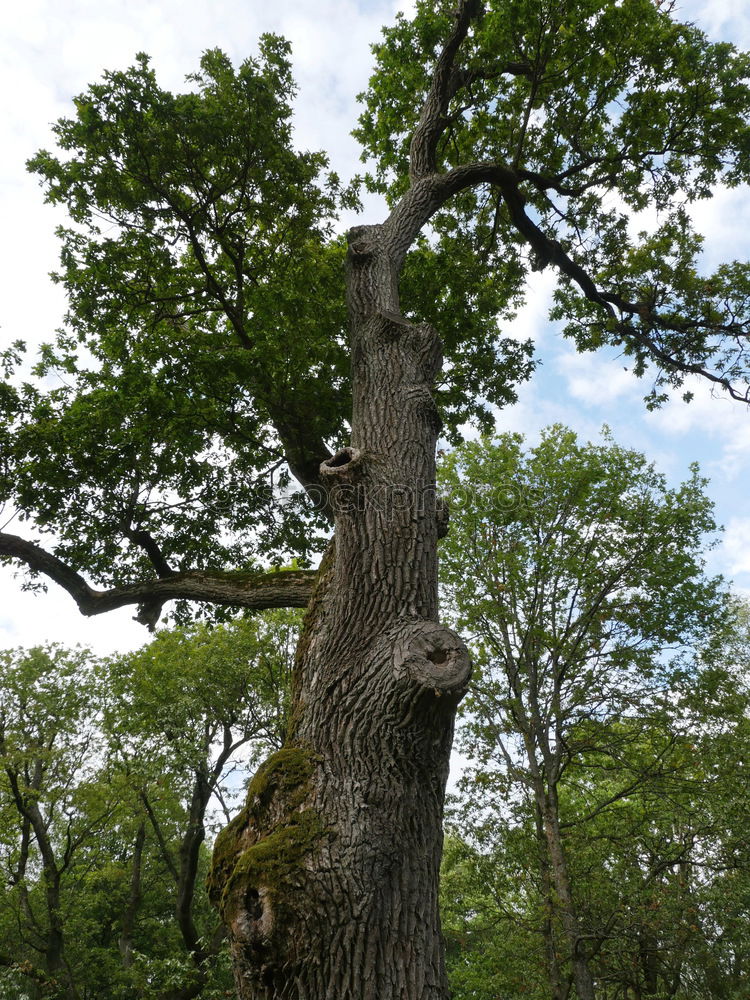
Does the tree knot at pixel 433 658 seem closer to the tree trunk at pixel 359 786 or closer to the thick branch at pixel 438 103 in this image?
the tree trunk at pixel 359 786

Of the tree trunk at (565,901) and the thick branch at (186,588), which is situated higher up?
the thick branch at (186,588)

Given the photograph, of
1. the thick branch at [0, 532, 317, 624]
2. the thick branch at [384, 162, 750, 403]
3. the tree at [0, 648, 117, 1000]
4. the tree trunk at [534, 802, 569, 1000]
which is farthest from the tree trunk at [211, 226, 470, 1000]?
the tree at [0, 648, 117, 1000]

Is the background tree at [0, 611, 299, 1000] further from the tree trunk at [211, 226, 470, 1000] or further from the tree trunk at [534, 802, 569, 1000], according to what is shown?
the tree trunk at [211, 226, 470, 1000]

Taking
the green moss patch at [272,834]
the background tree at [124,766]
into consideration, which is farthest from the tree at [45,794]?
the green moss patch at [272,834]

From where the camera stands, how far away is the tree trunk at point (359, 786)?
2.24 metres

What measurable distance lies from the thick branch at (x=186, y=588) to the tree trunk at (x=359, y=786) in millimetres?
1155

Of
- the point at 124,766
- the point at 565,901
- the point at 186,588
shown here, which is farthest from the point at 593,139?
the point at 124,766

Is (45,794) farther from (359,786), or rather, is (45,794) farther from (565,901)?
(359,786)

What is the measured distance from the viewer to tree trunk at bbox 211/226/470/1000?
224 cm

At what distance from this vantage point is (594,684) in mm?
11852

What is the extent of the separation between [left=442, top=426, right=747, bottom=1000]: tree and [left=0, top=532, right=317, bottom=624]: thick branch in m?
8.26

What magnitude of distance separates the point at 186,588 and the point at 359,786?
344cm

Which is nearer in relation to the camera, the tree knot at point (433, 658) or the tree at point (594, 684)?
the tree knot at point (433, 658)

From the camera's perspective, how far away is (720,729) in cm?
1152
